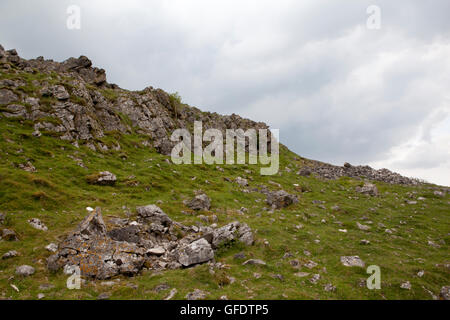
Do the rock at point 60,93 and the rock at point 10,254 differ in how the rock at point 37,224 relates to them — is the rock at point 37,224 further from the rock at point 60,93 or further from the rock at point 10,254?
the rock at point 60,93

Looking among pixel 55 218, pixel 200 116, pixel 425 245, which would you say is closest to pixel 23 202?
pixel 55 218

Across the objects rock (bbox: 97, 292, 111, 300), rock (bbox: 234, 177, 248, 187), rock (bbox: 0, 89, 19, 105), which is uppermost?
rock (bbox: 0, 89, 19, 105)

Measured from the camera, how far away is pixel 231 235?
22.2 meters

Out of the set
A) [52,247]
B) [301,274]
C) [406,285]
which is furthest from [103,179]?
[406,285]

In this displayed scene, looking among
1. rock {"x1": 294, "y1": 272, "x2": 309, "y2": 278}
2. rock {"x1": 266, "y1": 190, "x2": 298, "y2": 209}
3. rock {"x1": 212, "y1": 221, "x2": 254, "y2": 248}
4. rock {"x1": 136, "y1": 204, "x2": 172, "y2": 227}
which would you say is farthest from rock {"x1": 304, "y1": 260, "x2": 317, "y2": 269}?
rock {"x1": 266, "y1": 190, "x2": 298, "y2": 209}

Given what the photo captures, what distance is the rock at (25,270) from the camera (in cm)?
1618

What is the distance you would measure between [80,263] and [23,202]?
44.4 ft

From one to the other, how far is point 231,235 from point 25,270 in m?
15.5

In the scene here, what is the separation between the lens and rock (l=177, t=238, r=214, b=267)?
18766mm

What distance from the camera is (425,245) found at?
23.8m

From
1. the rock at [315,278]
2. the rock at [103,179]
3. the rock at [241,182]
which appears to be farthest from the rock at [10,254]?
the rock at [241,182]

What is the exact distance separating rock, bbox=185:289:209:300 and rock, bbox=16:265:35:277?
37.3 ft

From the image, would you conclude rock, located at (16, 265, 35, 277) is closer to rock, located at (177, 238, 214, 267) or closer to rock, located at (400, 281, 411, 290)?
rock, located at (177, 238, 214, 267)
